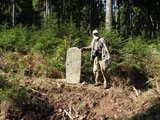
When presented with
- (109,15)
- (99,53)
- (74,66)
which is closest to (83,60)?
(74,66)

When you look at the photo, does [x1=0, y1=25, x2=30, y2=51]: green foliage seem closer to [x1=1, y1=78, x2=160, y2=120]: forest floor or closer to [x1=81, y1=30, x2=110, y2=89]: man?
[x1=1, y1=78, x2=160, y2=120]: forest floor

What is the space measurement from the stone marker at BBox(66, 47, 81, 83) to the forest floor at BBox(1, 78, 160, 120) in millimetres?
554

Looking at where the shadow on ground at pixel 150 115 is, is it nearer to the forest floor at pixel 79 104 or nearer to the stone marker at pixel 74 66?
the forest floor at pixel 79 104

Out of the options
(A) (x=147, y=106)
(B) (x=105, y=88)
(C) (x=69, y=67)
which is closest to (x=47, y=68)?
(C) (x=69, y=67)

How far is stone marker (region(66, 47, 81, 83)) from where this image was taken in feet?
18.5

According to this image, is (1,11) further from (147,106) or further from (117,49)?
(147,106)

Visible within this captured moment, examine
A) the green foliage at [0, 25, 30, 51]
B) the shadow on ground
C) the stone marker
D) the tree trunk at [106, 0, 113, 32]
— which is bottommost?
the shadow on ground

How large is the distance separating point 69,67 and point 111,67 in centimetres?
175

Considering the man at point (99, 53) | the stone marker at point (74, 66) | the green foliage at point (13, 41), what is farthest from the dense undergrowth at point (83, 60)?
the man at point (99, 53)

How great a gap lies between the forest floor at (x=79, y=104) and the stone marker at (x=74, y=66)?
0.55 meters

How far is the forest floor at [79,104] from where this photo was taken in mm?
3695

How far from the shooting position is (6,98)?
356 cm

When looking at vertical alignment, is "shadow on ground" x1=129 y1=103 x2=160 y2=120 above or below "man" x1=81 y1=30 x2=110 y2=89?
below

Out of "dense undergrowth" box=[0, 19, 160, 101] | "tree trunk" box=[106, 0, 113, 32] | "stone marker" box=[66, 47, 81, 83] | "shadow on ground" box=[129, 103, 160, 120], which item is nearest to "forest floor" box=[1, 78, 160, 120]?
"shadow on ground" box=[129, 103, 160, 120]
